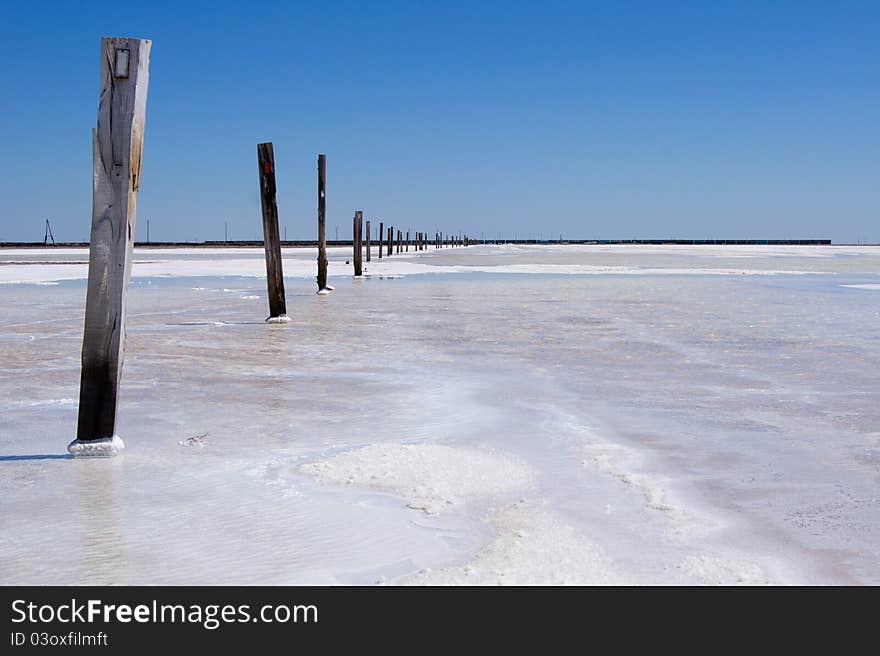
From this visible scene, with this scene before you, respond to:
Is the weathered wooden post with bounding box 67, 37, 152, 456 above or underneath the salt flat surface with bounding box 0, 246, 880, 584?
above

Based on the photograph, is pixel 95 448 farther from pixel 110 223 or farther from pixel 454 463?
pixel 454 463

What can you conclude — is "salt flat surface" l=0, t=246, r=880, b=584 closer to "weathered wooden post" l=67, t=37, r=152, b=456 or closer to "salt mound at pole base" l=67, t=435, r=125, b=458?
"salt mound at pole base" l=67, t=435, r=125, b=458

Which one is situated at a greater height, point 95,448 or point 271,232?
point 271,232

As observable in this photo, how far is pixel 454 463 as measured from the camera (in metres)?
4.58

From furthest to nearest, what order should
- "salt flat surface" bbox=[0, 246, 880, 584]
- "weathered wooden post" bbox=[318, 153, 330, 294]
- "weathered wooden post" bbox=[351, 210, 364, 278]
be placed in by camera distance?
"weathered wooden post" bbox=[351, 210, 364, 278]
"weathered wooden post" bbox=[318, 153, 330, 294]
"salt flat surface" bbox=[0, 246, 880, 584]

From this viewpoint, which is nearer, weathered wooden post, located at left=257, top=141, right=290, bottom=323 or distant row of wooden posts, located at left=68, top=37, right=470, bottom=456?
distant row of wooden posts, located at left=68, top=37, right=470, bottom=456

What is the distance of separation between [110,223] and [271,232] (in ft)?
27.0

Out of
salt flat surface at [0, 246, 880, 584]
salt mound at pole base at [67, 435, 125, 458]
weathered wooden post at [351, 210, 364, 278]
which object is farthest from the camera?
weathered wooden post at [351, 210, 364, 278]

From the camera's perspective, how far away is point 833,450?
4848 mm

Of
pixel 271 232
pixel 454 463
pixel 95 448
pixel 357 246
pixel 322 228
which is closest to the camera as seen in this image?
pixel 454 463

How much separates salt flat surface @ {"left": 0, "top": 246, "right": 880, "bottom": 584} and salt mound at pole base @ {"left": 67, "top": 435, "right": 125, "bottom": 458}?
0.11 meters

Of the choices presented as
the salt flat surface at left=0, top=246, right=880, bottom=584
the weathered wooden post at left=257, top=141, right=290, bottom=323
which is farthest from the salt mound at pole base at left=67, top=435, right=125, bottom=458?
the weathered wooden post at left=257, top=141, right=290, bottom=323

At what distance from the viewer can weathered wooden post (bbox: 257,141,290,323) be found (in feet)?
41.2


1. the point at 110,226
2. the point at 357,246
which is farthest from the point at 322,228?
the point at 110,226
